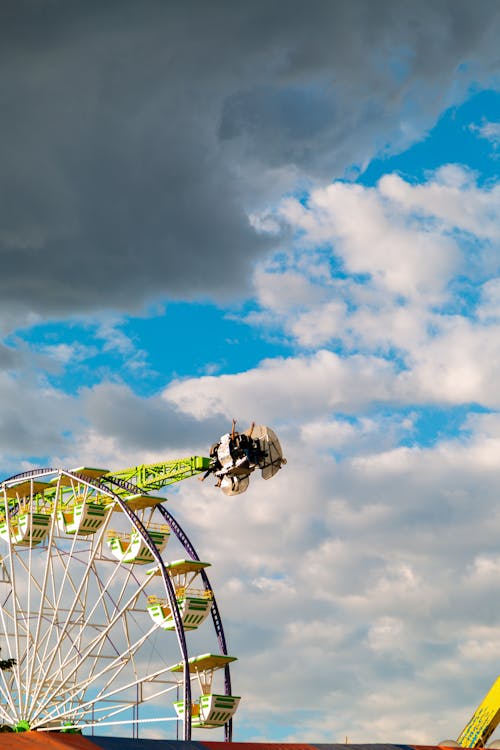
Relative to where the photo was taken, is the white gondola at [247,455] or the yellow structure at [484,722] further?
the yellow structure at [484,722]

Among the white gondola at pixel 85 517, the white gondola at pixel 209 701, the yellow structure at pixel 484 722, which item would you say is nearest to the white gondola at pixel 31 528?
the white gondola at pixel 85 517

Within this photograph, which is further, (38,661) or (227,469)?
(38,661)

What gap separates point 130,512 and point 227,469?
859cm

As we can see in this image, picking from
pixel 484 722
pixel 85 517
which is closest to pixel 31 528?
pixel 85 517

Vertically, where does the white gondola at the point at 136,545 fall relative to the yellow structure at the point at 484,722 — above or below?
above

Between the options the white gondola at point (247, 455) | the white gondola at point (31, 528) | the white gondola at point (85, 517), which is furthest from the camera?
the white gondola at point (31, 528)

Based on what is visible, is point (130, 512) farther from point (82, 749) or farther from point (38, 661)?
point (82, 749)

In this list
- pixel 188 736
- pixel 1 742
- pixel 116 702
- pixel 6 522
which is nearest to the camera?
pixel 1 742

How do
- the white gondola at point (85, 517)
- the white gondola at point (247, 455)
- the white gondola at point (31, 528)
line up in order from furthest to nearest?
1. the white gondola at point (31, 528)
2. the white gondola at point (85, 517)
3. the white gondola at point (247, 455)

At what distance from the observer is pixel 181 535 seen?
82.2 m

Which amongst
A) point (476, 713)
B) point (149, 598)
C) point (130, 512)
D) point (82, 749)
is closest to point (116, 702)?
point (149, 598)

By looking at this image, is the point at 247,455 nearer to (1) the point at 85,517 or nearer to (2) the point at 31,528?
(1) the point at 85,517

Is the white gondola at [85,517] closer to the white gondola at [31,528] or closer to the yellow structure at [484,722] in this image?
the white gondola at [31,528]

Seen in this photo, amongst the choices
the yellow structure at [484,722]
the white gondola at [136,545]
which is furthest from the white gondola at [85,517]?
the yellow structure at [484,722]
